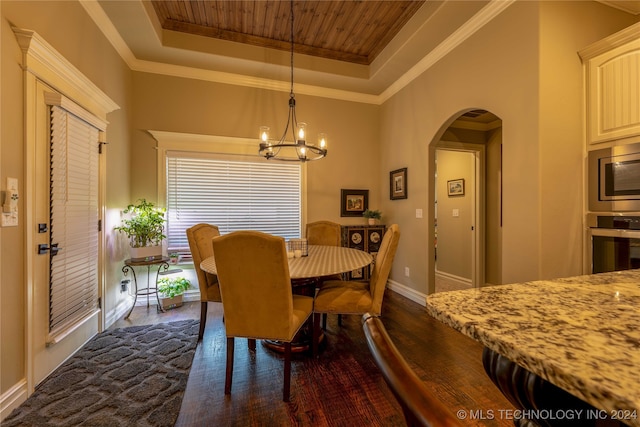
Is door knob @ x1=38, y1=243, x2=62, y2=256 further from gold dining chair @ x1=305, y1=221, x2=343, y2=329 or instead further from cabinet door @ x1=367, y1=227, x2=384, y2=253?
cabinet door @ x1=367, y1=227, x2=384, y2=253

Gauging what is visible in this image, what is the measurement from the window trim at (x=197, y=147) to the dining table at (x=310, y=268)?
1715 mm

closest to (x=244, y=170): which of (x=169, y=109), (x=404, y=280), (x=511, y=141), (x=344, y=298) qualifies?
(x=169, y=109)

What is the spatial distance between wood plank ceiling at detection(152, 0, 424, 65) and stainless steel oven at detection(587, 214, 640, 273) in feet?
8.48

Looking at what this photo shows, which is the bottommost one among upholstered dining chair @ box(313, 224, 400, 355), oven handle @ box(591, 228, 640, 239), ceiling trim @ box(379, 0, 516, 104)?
upholstered dining chair @ box(313, 224, 400, 355)

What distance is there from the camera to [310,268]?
6.46 ft

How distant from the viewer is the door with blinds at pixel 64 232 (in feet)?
5.92

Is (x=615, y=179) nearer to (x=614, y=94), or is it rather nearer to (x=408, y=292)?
(x=614, y=94)

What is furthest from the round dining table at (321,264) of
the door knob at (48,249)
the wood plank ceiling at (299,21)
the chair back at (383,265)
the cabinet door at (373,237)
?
the wood plank ceiling at (299,21)

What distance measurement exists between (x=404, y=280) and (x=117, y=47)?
14.6 ft

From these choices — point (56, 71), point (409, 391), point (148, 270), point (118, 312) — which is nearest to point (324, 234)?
point (148, 270)

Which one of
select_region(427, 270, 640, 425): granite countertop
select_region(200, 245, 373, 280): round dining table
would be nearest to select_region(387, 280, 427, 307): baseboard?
select_region(200, 245, 373, 280): round dining table

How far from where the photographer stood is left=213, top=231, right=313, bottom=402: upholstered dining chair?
1576 millimetres

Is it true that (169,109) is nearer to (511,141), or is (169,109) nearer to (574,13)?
(511,141)

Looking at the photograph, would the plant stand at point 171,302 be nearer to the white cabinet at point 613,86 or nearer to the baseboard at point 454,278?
the baseboard at point 454,278
